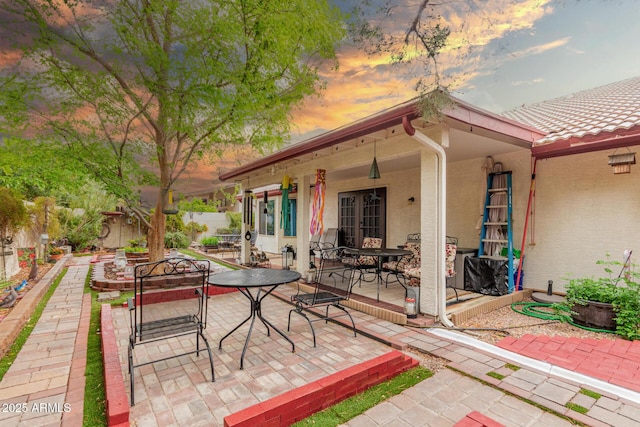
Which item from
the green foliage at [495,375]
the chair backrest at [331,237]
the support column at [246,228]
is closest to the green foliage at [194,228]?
the support column at [246,228]

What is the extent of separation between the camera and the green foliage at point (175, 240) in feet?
46.1

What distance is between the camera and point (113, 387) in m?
2.33

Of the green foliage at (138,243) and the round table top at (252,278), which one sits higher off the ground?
the round table top at (252,278)

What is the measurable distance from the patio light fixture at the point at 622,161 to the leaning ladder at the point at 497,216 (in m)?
1.48

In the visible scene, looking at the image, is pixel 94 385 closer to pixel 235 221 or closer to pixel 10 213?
pixel 10 213

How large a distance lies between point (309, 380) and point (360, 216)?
6825 mm

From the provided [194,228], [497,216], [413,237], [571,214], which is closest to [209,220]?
[194,228]

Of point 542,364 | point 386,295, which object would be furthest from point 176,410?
point 386,295

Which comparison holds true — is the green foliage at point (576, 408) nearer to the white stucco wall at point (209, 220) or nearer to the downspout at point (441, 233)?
the downspout at point (441, 233)

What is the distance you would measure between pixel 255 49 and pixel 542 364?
616cm

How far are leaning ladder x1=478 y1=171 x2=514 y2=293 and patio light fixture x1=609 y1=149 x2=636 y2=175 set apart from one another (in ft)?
4.85

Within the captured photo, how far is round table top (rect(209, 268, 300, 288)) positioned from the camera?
10.4 feet

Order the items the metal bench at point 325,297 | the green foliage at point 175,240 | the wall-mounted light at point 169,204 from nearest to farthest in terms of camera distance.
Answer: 1. the metal bench at point 325,297
2. the wall-mounted light at point 169,204
3. the green foliage at point 175,240

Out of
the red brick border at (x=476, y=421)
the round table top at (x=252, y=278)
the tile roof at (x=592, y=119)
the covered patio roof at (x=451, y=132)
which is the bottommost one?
the red brick border at (x=476, y=421)
